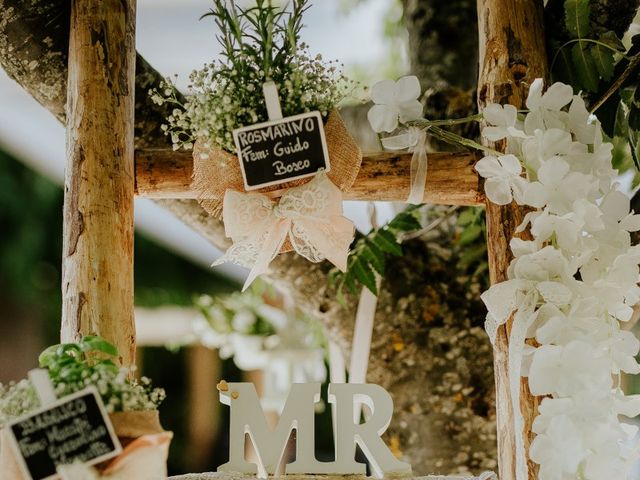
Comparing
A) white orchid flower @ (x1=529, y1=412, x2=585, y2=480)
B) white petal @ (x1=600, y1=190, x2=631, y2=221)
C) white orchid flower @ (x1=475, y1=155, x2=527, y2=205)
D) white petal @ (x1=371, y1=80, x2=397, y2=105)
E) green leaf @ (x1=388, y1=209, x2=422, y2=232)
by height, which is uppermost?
white petal @ (x1=371, y1=80, x2=397, y2=105)

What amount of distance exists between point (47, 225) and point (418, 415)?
9.38 feet

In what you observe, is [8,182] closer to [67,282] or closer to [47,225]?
[47,225]

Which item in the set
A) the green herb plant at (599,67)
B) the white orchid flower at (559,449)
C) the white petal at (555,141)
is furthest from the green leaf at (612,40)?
the white orchid flower at (559,449)

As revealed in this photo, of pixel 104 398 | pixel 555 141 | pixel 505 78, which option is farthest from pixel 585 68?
pixel 104 398

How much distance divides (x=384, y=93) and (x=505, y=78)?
336 millimetres

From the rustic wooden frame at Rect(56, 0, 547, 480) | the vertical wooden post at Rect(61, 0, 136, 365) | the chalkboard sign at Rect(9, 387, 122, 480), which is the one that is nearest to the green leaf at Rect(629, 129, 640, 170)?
the rustic wooden frame at Rect(56, 0, 547, 480)

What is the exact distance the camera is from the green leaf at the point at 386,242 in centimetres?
198

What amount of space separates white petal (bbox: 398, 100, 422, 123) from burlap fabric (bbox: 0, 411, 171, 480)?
2.59ft

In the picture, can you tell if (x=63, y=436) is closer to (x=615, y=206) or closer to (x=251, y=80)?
(x=251, y=80)

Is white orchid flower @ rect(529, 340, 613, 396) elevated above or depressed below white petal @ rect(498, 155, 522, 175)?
below

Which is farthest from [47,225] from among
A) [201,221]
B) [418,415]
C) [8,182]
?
[418,415]

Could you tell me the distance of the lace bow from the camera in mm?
1473

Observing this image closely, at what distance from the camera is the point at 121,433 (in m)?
1.19

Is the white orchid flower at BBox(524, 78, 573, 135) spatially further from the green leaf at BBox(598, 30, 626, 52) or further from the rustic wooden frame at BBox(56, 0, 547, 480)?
the green leaf at BBox(598, 30, 626, 52)
